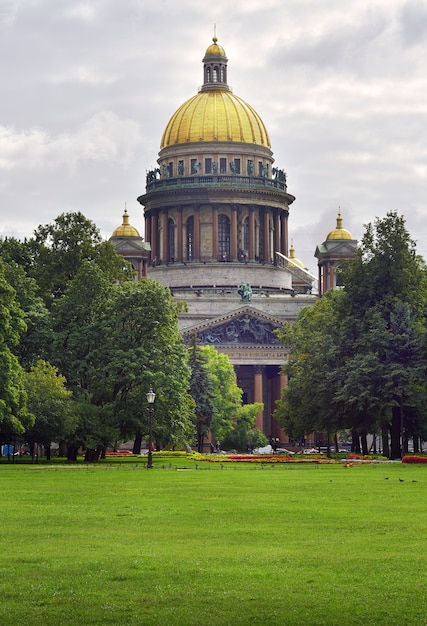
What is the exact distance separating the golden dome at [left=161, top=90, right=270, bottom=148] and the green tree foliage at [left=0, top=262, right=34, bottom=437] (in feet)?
326

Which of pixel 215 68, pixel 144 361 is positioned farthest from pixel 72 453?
pixel 215 68

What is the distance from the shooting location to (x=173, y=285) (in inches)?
6575

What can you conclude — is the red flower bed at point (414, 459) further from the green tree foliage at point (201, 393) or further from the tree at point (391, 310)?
the green tree foliage at point (201, 393)

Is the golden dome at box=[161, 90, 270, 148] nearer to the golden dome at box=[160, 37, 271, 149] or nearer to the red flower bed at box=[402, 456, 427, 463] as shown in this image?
the golden dome at box=[160, 37, 271, 149]

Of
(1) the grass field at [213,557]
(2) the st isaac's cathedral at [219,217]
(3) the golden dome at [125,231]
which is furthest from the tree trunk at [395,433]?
(3) the golden dome at [125,231]

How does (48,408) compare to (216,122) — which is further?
(216,122)

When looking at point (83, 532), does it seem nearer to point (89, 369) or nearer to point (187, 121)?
point (89, 369)

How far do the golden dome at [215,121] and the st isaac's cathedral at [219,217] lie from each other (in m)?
0.13

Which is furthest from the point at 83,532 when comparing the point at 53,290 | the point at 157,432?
the point at 53,290

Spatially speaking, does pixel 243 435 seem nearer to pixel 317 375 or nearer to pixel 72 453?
pixel 317 375

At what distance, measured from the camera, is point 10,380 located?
67125 mm

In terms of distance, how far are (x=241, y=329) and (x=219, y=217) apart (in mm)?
23556

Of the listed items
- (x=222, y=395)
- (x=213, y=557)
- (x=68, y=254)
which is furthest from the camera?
(x=222, y=395)

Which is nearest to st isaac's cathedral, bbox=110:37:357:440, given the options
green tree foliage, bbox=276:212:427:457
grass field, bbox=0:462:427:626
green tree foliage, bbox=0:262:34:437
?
green tree foliage, bbox=276:212:427:457
